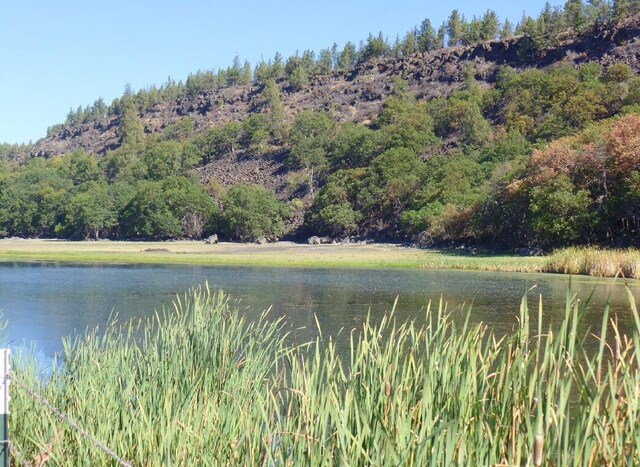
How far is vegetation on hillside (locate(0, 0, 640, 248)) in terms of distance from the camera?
43125 millimetres

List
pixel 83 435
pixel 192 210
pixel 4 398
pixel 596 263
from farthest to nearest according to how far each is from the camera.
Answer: pixel 192 210 → pixel 596 263 → pixel 83 435 → pixel 4 398

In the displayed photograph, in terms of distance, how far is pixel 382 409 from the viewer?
475cm

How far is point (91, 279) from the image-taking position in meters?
31.5

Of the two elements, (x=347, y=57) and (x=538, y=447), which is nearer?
(x=538, y=447)

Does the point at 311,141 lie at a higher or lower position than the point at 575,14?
lower

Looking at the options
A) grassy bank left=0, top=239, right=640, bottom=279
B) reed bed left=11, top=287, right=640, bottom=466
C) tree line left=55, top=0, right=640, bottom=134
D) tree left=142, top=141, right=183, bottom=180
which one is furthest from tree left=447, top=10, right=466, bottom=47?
reed bed left=11, top=287, right=640, bottom=466

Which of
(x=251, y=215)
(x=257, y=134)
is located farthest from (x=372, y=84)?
(x=251, y=215)

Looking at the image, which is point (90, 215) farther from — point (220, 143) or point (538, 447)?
point (538, 447)

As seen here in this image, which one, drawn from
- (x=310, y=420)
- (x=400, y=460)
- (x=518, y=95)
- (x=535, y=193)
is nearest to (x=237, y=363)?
(x=310, y=420)

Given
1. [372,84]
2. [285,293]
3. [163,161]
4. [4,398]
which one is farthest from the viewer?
[372,84]

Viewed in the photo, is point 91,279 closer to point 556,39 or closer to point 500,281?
point 500,281

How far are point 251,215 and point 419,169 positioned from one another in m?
17.1

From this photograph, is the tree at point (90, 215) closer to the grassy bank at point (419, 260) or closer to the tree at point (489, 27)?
the grassy bank at point (419, 260)

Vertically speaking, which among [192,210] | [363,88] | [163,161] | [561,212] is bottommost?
[561,212]
